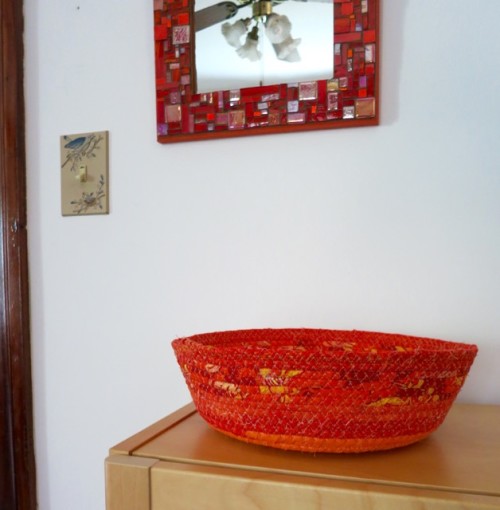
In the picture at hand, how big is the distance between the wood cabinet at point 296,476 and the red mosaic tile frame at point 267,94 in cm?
53

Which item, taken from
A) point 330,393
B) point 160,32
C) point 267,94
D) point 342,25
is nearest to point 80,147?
point 160,32

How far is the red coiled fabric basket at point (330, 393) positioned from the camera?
1.74 ft

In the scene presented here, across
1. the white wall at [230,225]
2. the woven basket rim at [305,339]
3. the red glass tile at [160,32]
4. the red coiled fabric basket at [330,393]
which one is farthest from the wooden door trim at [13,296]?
the red coiled fabric basket at [330,393]

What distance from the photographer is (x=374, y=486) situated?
0.49 m

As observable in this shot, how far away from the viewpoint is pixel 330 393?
0.53 meters

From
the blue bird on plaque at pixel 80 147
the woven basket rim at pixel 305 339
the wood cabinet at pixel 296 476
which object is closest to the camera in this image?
the wood cabinet at pixel 296 476

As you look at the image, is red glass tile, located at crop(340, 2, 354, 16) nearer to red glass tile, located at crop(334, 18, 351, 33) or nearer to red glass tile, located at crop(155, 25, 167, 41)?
red glass tile, located at crop(334, 18, 351, 33)

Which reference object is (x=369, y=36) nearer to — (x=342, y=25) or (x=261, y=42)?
(x=342, y=25)

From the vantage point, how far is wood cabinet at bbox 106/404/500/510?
483 mm

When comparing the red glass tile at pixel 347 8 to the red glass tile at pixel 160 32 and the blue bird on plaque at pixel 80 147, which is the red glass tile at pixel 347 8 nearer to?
the red glass tile at pixel 160 32

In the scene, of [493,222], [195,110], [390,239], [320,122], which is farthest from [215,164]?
[493,222]

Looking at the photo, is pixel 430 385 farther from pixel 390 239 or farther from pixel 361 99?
pixel 361 99

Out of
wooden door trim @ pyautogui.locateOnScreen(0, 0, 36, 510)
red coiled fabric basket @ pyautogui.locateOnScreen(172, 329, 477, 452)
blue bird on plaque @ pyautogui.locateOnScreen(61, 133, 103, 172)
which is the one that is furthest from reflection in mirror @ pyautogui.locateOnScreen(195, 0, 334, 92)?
red coiled fabric basket @ pyautogui.locateOnScreen(172, 329, 477, 452)

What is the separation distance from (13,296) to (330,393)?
0.77 m
